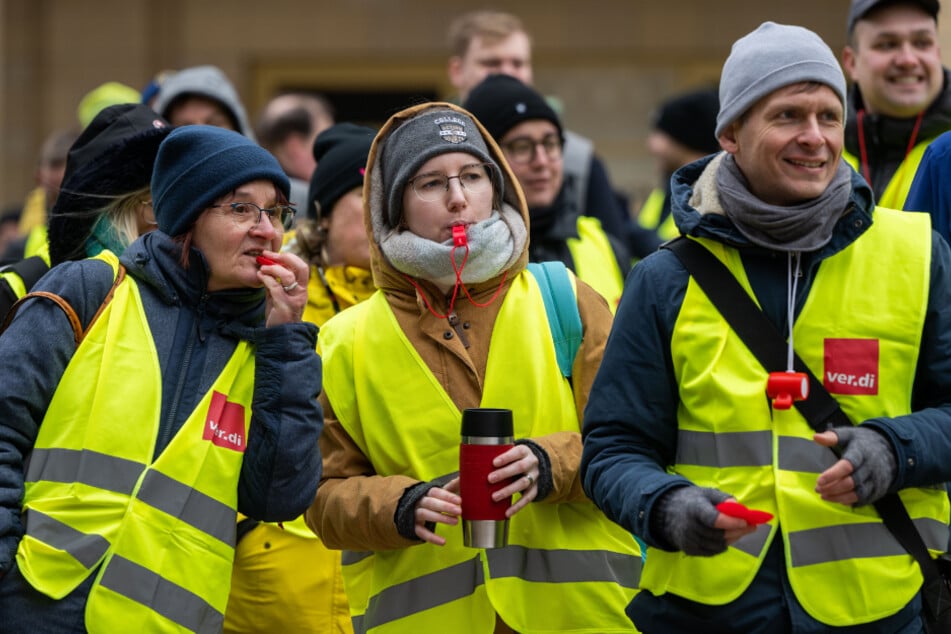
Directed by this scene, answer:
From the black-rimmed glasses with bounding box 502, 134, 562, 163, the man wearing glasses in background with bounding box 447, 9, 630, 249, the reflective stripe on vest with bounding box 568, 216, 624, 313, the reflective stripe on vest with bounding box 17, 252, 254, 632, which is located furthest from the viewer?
the man wearing glasses in background with bounding box 447, 9, 630, 249

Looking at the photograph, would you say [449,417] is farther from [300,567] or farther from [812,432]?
[812,432]

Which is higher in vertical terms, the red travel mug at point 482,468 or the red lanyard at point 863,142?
the red lanyard at point 863,142

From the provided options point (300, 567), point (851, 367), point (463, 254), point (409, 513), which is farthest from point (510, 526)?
point (851, 367)

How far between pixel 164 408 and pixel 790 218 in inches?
68.2

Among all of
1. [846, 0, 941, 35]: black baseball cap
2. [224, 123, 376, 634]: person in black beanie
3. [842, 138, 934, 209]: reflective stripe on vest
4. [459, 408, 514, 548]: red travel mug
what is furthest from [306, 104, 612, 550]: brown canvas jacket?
[846, 0, 941, 35]: black baseball cap

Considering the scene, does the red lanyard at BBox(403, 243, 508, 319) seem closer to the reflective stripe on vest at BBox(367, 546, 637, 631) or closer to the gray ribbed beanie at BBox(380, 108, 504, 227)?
the gray ribbed beanie at BBox(380, 108, 504, 227)

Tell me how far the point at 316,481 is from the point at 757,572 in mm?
1255

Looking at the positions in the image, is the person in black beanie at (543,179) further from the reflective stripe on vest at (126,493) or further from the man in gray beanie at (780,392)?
the reflective stripe on vest at (126,493)

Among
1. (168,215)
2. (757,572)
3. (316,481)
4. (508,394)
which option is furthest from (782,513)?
(168,215)

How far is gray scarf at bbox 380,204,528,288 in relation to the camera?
4523 mm

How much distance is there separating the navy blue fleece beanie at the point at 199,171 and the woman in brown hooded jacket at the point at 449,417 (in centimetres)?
50

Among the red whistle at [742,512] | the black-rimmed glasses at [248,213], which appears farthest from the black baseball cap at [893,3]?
the red whistle at [742,512]

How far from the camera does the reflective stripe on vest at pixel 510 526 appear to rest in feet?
14.3

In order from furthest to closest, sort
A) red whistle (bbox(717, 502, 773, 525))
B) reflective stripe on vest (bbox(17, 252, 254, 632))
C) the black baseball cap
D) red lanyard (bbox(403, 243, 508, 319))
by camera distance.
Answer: the black baseball cap → red lanyard (bbox(403, 243, 508, 319)) → reflective stripe on vest (bbox(17, 252, 254, 632)) → red whistle (bbox(717, 502, 773, 525))
